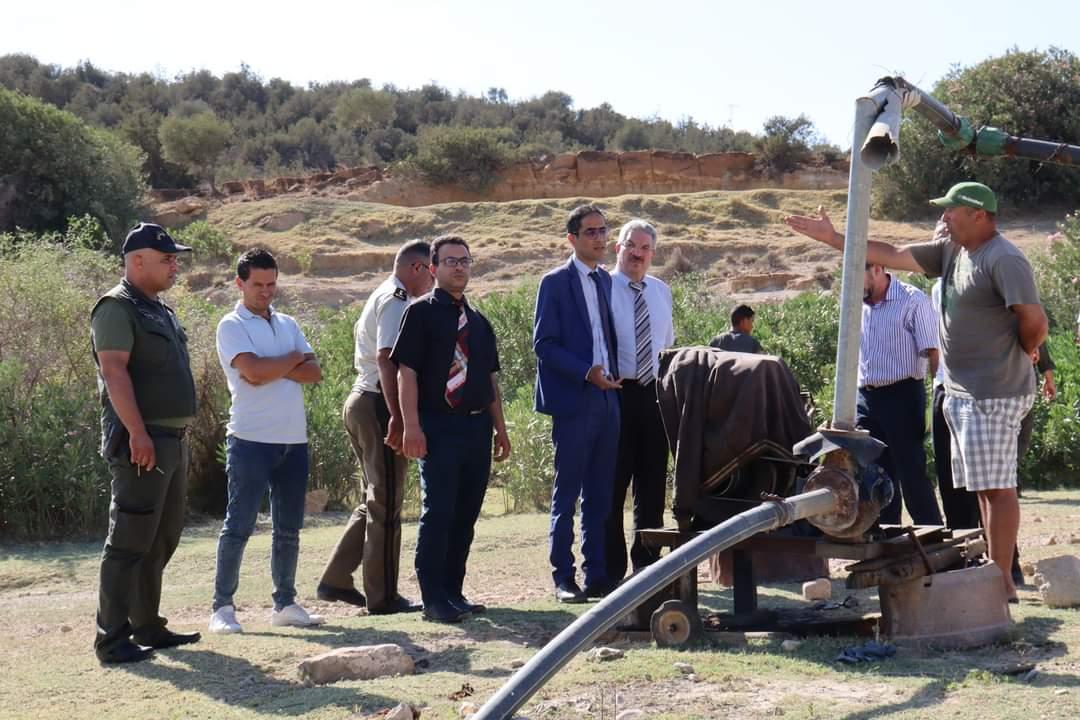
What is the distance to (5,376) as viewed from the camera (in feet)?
37.2

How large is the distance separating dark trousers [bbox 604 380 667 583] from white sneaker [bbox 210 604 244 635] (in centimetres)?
210

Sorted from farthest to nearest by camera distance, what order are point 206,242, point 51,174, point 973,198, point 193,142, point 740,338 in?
point 193,142 < point 51,174 < point 206,242 < point 740,338 < point 973,198

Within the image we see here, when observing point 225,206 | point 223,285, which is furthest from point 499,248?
point 225,206

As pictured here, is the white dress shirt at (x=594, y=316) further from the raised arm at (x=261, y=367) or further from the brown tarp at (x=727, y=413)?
the raised arm at (x=261, y=367)

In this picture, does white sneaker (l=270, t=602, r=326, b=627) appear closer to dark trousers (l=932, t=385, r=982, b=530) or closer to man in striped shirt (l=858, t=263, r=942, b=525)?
man in striped shirt (l=858, t=263, r=942, b=525)

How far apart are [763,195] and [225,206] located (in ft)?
52.9

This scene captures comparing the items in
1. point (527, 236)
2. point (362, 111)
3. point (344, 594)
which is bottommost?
point (344, 594)

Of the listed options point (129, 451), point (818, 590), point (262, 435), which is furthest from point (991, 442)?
point (129, 451)

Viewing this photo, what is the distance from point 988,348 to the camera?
20.0 feet

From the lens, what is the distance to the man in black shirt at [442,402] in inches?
264

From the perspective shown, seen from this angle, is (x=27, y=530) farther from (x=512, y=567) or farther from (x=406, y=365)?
(x=406, y=365)

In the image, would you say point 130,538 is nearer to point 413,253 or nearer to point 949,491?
point 413,253

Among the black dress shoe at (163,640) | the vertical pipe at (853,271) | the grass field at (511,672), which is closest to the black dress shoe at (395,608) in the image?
the grass field at (511,672)

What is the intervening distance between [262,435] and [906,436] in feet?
12.1
